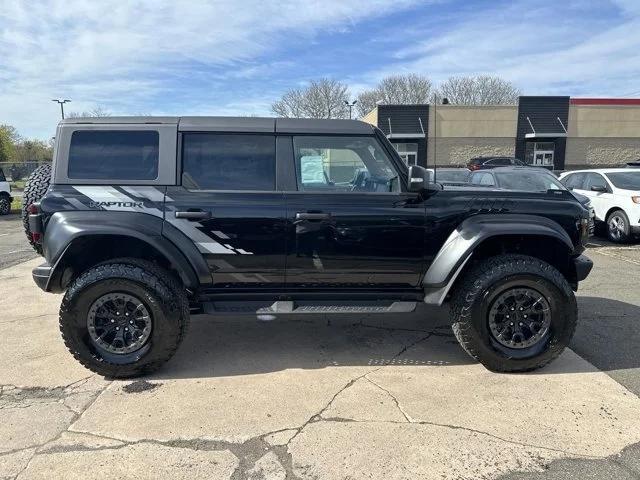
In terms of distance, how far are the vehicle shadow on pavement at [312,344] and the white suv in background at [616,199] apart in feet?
22.0

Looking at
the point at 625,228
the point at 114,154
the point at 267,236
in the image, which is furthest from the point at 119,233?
the point at 625,228

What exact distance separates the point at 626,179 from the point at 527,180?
96.9 inches

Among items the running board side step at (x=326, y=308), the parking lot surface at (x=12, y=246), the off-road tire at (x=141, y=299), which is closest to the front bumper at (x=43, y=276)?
the off-road tire at (x=141, y=299)

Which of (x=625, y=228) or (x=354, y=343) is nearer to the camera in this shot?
(x=354, y=343)

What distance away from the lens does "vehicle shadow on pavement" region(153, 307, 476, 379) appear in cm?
393

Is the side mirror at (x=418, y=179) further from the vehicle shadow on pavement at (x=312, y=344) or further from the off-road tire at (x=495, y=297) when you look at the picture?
the vehicle shadow on pavement at (x=312, y=344)

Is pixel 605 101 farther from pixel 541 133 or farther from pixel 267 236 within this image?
pixel 267 236

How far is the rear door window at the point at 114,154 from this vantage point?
3.63 m

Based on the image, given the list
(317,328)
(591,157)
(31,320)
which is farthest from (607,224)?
(591,157)

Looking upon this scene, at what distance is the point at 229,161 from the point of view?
12.2 ft

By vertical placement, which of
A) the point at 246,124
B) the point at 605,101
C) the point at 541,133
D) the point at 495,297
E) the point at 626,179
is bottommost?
the point at 495,297

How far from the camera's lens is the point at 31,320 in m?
5.05

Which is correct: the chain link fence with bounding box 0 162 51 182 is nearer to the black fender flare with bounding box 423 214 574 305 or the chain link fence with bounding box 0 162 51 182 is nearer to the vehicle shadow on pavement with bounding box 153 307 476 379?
the vehicle shadow on pavement with bounding box 153 307 476 379

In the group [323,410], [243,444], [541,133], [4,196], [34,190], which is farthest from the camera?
[541,133]
